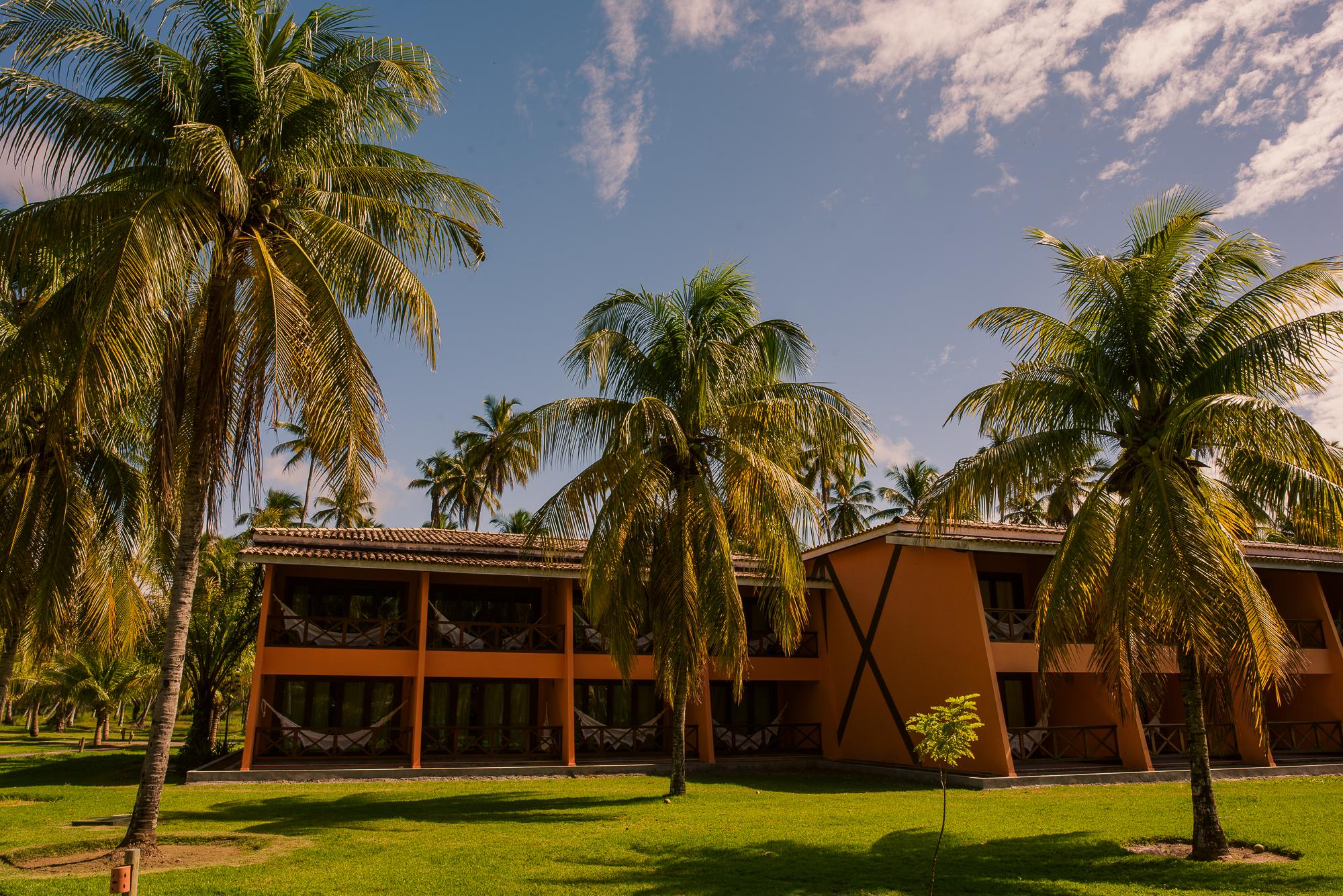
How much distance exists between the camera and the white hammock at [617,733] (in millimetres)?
19281

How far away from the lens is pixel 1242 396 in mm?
8656

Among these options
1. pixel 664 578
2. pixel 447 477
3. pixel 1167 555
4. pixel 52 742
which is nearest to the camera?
pixel 1167 555

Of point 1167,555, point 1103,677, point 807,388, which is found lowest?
point 1103,677

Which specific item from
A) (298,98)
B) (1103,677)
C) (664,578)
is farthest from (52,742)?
(1103,677)

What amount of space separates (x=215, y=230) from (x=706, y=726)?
14081mm

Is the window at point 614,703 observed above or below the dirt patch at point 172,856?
above

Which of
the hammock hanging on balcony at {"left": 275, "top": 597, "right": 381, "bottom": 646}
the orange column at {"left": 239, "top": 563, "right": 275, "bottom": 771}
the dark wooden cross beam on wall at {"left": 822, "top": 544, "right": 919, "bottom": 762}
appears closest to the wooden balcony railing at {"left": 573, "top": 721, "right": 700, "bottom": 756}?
the dark wooden cross beam on wall at {"left": 822, "top": 544, "right": 919, "bottom": 762}

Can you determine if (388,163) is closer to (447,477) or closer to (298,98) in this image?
(298,98)

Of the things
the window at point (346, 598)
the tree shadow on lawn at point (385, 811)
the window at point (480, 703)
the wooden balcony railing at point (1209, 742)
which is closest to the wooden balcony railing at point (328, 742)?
the window at point (480, 703)

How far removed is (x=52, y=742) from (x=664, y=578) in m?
38.1

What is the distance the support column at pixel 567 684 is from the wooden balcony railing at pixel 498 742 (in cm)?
54

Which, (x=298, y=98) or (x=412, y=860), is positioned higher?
(x=298, y=98)

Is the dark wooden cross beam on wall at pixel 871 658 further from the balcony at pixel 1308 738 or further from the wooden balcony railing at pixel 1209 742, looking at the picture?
the balcony at pixel 1308 738

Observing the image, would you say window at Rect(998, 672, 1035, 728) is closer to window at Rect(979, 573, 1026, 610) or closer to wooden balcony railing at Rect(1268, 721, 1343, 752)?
window at Rect(979, 573, 1026, 610)
